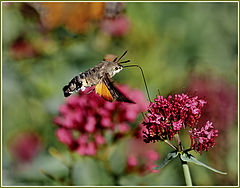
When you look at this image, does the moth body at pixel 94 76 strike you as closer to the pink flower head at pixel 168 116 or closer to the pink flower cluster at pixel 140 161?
the pink flower head at pixel 168 116

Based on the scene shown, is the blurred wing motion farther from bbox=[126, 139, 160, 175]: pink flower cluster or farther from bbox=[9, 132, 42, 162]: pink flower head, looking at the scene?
bbox=[9, 132, 42, 162]: pink flower head

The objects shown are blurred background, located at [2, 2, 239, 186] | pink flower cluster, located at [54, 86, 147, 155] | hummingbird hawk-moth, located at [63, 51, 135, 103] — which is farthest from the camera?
blurred background, located at [2, 2, 239, 186]

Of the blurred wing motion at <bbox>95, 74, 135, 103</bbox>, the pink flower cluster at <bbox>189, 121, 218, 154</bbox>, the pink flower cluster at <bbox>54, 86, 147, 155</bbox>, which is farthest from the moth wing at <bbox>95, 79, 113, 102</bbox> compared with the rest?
the pink flower cluster at <bbox>54, 86, 147, 155</bbox>

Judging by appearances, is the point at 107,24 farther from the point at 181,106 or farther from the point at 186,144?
the point at 181,106

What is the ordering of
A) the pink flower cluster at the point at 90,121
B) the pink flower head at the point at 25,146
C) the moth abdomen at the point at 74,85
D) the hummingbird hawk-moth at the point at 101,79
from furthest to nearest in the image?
the pink flower head at the point at 25,146, the pink flower cluster at the point at 90,121, the moth abdomen at the point at 74,85, the hummingbird hawk-moth at the point at 101,79

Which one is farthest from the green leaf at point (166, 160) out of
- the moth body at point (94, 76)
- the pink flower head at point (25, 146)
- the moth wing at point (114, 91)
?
the pink flower head at point (25, 146)
